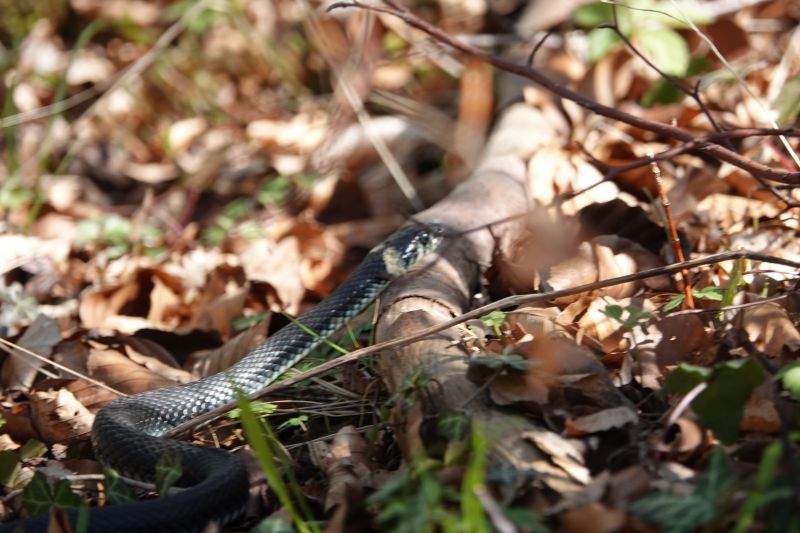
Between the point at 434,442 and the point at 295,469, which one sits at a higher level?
the point at 434,442

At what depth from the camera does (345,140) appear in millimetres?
6051

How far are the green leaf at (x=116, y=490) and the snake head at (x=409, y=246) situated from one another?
1617mm

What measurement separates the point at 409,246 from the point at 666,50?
165 centimetres

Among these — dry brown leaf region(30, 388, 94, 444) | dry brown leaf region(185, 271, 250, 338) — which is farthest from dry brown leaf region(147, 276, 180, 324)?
dry brown leaf region(30, 388, 94, 444)

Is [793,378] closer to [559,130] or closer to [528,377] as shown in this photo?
[528,377]

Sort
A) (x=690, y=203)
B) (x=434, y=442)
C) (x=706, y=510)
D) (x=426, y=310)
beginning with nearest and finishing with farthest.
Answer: (x=706, y=510)
(x=434, y=442)
(x=426, y=310)
(x=690, y=203)

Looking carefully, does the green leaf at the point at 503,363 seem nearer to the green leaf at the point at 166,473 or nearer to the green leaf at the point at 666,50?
the green leaf at the point at 166,473

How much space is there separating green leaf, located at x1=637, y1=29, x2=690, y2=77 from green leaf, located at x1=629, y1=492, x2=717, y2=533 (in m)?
2.87

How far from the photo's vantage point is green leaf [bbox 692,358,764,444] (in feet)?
7.59

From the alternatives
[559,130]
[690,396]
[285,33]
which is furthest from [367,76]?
[690,396]

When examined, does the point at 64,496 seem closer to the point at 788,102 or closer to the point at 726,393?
the point at 726,393

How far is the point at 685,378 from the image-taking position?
7.90 ft

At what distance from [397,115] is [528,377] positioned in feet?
12.7

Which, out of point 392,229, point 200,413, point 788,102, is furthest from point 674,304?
point 392,229
